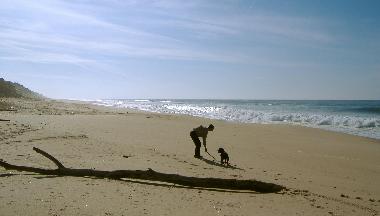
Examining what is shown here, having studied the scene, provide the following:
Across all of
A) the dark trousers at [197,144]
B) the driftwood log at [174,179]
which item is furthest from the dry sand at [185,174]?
→ the dark trousers at [197,144]

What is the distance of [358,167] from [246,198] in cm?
677

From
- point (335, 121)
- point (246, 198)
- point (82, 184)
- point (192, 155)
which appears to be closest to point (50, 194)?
point (82, 184)

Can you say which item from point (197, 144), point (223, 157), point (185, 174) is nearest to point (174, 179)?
point (185, 174)

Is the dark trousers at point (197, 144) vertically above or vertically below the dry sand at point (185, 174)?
above

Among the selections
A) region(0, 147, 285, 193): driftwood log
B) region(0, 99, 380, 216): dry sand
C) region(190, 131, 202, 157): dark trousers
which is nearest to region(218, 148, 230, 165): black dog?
region(0, 99, 380, 216): dry sand

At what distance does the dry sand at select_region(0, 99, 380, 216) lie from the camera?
19.2ft

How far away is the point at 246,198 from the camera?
678cm

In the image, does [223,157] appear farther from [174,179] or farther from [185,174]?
[174,179]

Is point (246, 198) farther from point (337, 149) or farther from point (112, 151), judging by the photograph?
point (337, 149)

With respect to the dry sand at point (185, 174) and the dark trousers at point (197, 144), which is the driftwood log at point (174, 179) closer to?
the dry sand at point (185, 174)

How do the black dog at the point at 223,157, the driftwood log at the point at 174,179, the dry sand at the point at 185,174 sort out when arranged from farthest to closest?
1. the black dog at the point at 223,157
2. the driftwood log at the point at 174,179
3. the dry sand at the point at 185,174

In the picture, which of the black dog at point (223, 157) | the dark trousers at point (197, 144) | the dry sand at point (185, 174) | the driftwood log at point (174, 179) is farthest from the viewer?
the dark trousers at point (197, 144)

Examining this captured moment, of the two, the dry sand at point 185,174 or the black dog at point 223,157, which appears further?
the black dog at point 223,157

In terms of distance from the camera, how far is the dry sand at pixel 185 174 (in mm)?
5864
